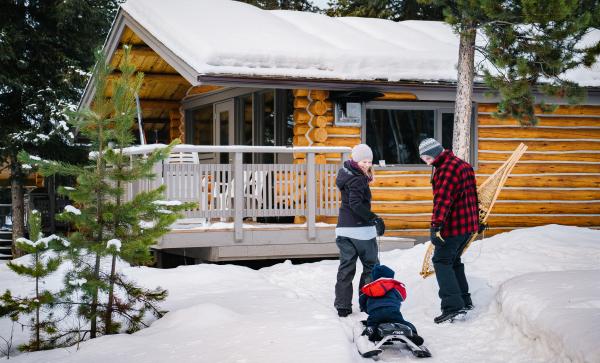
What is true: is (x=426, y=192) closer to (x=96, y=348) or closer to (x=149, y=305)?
(x=149, y=305)

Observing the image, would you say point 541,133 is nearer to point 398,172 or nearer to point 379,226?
point 398,172

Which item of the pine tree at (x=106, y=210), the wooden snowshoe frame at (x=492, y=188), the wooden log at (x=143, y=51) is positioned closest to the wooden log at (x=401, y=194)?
the wooden snowshoe frame at (x=492, y=188)

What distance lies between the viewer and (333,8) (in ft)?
95.0

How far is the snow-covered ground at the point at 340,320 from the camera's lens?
5.60m

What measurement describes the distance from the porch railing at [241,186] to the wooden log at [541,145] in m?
3.77

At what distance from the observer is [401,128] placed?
13812 mm

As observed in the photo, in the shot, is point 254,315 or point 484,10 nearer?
point 254,315

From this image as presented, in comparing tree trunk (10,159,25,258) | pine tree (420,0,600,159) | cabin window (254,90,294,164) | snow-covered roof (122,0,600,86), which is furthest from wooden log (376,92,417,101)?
tree trunk (10,159,25,258)

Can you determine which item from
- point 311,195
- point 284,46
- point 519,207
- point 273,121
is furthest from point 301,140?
point 519,207

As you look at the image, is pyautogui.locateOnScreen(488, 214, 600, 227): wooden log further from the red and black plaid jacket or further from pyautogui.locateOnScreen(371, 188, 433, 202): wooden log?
the red and black plaid jacket

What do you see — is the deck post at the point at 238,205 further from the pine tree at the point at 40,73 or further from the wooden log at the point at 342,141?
the pine tree at the point at 40,73

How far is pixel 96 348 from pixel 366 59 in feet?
26.7

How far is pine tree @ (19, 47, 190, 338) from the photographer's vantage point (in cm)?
675

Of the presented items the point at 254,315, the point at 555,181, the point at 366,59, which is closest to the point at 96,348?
the point at 254,315
